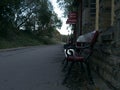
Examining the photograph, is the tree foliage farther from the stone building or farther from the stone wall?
the stone wall

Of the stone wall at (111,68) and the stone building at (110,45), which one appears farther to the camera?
the stone building at (110,45)

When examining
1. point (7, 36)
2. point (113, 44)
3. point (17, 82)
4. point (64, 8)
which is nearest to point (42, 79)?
Answer: point (17, 82)

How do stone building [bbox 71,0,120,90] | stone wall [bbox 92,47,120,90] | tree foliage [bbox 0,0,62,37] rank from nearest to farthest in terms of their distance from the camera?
stone wall [bbox 92,47,120,90] < stone building [bbox 71,0,120,90] < tree foliage [bbox 0,0,62,37]

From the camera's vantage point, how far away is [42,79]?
817 centimetres

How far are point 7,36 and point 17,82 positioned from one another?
3421cm

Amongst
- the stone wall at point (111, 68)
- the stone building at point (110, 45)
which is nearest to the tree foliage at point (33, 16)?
the stone building at point (110, 45)

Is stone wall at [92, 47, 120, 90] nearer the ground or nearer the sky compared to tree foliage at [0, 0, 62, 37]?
nearer the ground

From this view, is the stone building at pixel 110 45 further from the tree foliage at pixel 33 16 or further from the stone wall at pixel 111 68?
the tree foliage at pixel 33 16

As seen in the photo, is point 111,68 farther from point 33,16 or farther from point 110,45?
point 33,16

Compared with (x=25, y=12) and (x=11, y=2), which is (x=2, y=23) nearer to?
(x=11, y=2)

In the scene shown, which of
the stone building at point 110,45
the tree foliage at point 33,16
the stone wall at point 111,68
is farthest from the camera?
the tree foliage at point 33,16

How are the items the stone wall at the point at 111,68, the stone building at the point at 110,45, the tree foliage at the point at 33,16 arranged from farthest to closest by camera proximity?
the tree foliage at the point at 33,16 → the stone building at the point at 110,45 → the stone wall at the point at 111,68

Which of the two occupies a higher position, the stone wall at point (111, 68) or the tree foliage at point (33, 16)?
the tree foliage at point (33, 16)

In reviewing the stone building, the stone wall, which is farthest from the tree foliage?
the stone wall
